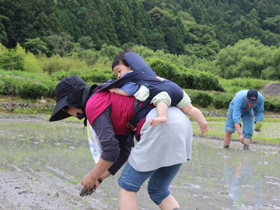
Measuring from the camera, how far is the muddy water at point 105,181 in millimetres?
3376

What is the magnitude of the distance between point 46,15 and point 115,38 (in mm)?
17101

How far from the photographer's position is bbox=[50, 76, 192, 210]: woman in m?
2.12

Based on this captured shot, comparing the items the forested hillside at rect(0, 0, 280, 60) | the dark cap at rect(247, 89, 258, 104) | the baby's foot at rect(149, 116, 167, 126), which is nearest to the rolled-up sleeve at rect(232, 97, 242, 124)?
the dark cap at rect(247, 89, 258, 104)

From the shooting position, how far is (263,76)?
45469 millimetres

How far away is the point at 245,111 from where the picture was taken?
7262 mm

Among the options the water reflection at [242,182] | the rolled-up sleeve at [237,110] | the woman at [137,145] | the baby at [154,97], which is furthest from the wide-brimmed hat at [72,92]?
the rolled-up sleeve at [237,110]

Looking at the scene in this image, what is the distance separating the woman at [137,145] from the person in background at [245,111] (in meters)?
4.74

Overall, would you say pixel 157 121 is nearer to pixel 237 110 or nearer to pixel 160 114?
pixel 160 114

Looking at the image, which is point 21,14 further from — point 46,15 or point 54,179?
point 54,179

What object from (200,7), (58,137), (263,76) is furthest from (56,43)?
(200,7)

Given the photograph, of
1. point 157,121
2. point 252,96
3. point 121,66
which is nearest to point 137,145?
point 157,121

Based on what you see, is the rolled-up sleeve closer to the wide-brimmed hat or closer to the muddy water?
the muddy water

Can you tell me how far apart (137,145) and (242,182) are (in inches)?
112

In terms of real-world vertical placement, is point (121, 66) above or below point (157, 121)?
above
